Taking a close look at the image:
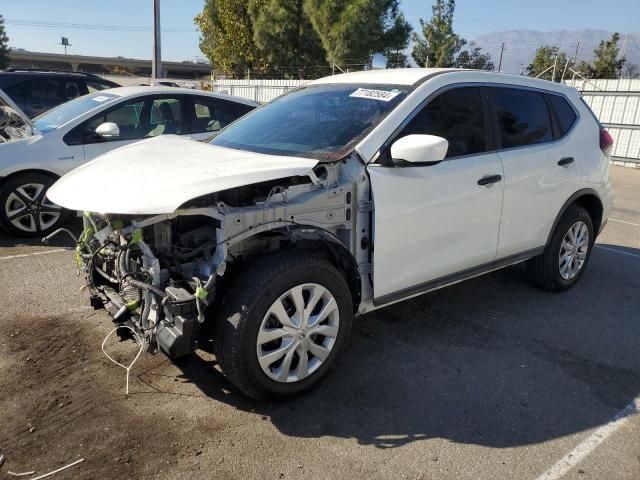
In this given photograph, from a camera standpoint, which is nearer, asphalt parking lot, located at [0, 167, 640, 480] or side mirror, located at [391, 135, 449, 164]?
asphalt parking lot, located at [0, 167, 640, 480]

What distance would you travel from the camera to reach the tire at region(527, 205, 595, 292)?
4645 millimetres

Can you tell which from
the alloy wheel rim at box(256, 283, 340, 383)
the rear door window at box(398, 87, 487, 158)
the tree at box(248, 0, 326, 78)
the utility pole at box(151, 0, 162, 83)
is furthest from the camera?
the tree at box(248, 0, 326, 78)

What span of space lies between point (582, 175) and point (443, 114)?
1.76 m

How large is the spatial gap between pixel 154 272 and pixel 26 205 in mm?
3875

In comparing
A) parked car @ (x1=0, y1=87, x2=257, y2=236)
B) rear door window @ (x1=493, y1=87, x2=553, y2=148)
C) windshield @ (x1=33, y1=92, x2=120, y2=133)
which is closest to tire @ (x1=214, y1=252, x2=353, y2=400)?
rear door window @ (x1=493, y1=87, x2=553, y2=148)

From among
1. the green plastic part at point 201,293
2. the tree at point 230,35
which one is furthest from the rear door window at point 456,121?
the tree at point 230,35

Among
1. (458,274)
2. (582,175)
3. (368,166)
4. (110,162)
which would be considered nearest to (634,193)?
(582,175)

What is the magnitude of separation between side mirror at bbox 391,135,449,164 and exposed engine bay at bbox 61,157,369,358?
249 mm

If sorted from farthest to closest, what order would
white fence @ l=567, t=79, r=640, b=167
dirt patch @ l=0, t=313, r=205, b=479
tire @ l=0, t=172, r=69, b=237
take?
white fence @ l=567, t=79, r=640, b=167, tire @ l=0, t=172, r=69, b=237, dirt patch @ l=0, t=313, r=205, b=479

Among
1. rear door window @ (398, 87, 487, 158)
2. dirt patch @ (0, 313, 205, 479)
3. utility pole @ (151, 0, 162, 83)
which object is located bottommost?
dirt patch @ (0, 313, 205, 479)

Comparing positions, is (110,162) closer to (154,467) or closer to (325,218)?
(325,218)

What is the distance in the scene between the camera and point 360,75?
413cm

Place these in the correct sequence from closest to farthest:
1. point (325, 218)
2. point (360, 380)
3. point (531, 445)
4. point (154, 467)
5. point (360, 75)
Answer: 1. point (154, 467)
2. point (531, 445)
3. point (325, 218)
4. point (360, 380)
5. point (360, 75)

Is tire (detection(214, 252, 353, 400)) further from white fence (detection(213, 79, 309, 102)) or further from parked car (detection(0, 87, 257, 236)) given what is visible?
white fence (detection(213, 79, 309, 102))
